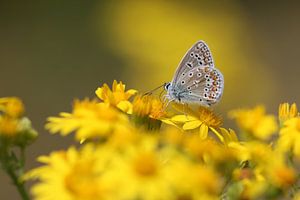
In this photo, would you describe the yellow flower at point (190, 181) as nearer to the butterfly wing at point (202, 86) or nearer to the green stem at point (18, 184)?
the green stem at point (18, 184)

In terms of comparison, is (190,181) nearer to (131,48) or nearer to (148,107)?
(148,107)

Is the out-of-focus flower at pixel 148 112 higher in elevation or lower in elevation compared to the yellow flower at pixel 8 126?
lower

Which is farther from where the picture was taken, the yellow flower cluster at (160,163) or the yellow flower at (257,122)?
the yellow flower at (257,122)

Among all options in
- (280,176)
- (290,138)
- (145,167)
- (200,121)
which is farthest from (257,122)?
(145,167)

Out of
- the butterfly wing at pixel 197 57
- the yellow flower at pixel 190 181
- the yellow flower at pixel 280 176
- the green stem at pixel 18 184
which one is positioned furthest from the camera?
the butterfly wing at pixel 197 57

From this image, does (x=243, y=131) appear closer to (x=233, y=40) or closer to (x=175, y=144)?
(x=175, y=144)

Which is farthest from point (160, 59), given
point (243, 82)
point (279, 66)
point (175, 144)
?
point (175, 144)

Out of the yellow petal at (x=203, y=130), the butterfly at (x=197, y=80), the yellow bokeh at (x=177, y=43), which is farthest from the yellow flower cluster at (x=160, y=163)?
the yellow bokeh at (x=177, y=43)
